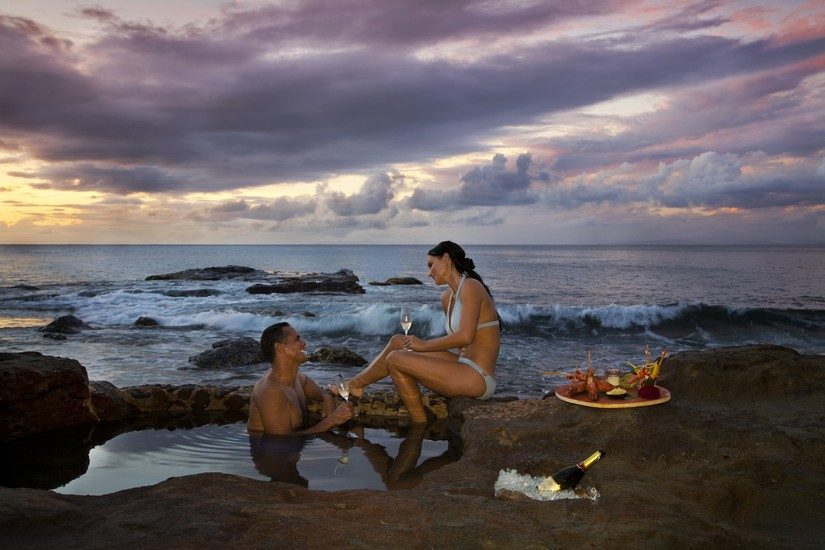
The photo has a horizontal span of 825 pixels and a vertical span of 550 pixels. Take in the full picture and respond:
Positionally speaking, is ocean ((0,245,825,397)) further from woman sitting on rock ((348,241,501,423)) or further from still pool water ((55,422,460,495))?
still pool water ((55,422,460,495))

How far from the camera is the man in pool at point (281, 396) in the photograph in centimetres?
681

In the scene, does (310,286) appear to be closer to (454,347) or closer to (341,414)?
(341,414)

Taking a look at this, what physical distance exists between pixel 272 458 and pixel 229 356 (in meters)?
6.76

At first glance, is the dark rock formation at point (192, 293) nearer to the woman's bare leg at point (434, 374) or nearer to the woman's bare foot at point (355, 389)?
the woman's bare foot at point (355, 389)

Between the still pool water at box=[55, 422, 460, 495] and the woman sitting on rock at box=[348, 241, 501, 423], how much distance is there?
0.68m

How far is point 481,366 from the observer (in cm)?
705

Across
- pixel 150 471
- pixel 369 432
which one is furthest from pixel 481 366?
pixel 150 471

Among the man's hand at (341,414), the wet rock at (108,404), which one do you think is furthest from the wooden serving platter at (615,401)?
the wet rock at (108,404)

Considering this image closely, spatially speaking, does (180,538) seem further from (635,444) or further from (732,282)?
(732,282)

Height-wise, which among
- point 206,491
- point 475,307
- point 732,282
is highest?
point 475,307

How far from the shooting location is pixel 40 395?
723 centimetres

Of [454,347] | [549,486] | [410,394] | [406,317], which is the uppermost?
[406,317]

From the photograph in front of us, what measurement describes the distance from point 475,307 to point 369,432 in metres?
2.03

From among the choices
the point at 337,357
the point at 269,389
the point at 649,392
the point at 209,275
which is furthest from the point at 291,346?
the point at 209,275
